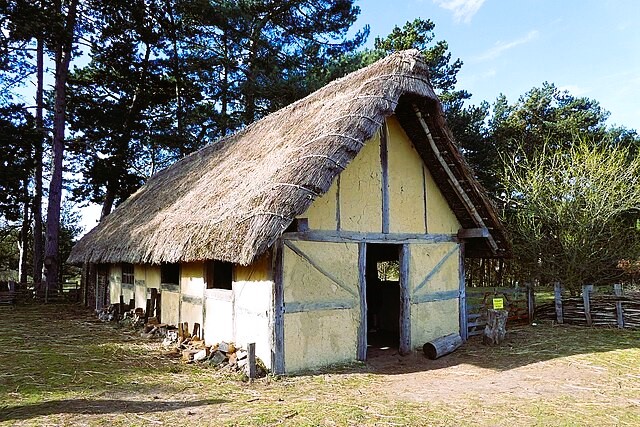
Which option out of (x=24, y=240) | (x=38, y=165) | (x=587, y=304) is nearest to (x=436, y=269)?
(x=587, y=304)

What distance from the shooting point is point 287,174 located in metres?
6.87

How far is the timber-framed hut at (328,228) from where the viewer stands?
702 cm

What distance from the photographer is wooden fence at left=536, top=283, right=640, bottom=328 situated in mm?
10789

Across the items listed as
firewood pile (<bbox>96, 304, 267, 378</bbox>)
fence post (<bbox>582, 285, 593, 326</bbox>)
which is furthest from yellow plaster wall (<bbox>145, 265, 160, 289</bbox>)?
fence post (<bbox>582, 285, 593, 326</bbox>)

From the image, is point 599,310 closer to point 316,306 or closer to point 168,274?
point 316,306

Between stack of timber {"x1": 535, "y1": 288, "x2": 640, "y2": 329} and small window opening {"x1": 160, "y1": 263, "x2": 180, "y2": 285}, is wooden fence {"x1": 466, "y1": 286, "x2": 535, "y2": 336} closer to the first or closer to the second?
stack of timber {"x1": 535, "y1": 288, "x2": 640, "y2": 329}

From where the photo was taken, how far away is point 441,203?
9.82m

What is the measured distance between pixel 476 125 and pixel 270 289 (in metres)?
19.9

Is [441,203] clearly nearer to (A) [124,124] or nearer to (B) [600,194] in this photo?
(B) [600,194]

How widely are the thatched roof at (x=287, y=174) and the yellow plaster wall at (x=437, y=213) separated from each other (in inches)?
5.7

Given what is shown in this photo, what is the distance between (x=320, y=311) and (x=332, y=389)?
140cm

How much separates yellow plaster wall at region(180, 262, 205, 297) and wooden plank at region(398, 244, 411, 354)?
3864 millimetres

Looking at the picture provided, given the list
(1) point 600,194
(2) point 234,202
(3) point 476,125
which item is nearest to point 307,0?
(3) point 476,125

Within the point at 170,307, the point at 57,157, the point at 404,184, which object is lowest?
the point at 170,307
